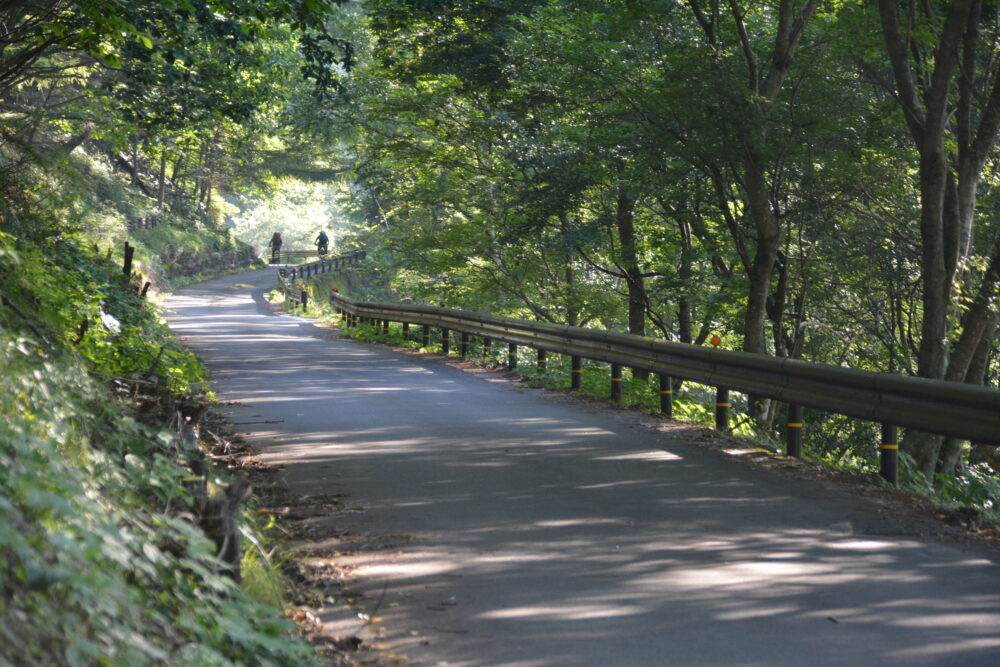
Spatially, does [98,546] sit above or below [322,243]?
below

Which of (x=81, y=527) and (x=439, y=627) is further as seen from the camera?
(x=439, y=627)

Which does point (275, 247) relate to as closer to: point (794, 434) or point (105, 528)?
point (794, 434)

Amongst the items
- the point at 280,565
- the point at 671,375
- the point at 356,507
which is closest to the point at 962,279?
the point at 671,375

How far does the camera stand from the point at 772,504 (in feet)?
24.4

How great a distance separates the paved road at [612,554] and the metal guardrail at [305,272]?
107 ft

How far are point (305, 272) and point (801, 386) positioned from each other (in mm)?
50089

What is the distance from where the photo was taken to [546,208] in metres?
21.7

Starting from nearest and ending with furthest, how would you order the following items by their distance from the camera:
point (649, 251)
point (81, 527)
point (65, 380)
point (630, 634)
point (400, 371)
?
point (81, 527)
point (630, 634)
point (65, 380)
point (400, 371)
point (649, 251)

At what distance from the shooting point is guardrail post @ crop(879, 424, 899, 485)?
8.66 metres

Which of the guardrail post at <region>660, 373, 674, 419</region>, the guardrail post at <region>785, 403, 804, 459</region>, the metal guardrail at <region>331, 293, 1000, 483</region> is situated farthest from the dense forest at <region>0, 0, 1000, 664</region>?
the guardrail post at <region>785, 403, 804, 459</region>

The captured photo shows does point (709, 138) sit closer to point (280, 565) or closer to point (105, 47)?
point (105, 47)

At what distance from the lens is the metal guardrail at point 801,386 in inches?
298

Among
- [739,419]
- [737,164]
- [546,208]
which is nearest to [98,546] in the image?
[739,419]

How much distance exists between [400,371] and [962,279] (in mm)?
9009
